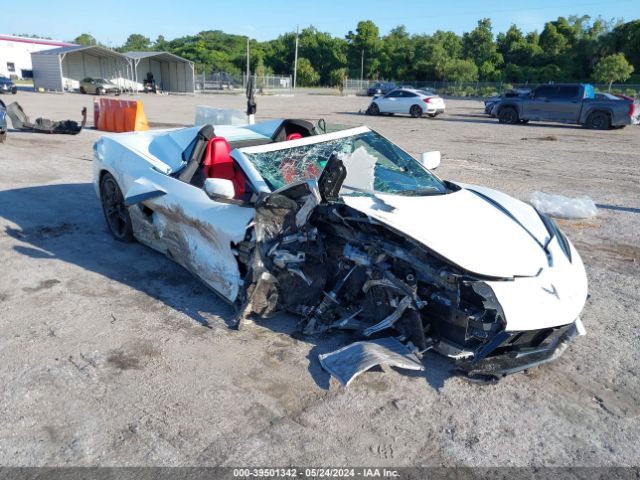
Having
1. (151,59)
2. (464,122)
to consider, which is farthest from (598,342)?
(151,59)

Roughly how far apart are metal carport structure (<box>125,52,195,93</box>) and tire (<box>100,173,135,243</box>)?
4583 centimetres

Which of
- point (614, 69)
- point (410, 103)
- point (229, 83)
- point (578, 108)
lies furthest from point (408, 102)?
point (229, 83)

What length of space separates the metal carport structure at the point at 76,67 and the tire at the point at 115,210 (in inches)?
1704

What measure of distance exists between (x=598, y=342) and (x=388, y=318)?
164 centimetres

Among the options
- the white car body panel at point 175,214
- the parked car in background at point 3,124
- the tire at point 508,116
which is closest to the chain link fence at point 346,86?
the tire at point 508,116

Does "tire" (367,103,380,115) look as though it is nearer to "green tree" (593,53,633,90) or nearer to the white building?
"green tree" (593,53,633,90)

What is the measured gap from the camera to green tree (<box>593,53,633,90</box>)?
1823 inches

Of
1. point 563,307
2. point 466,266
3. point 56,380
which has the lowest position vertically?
point 56,380

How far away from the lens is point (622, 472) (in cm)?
242

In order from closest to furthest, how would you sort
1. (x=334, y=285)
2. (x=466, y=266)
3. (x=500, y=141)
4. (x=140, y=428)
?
(x=140, y=428) → (x=466, y=266) → (x=334, y=285) → (x=500, y=141)

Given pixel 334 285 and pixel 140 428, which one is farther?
pixel 334 285

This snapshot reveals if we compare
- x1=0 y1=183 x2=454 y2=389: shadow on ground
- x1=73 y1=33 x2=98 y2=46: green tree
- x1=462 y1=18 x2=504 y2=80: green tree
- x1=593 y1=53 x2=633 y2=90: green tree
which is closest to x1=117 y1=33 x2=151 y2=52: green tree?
x1=73 y1=33 x2=98 y2=46: green tree

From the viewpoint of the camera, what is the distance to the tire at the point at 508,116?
20928mm

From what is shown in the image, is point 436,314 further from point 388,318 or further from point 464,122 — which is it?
point 464,122
